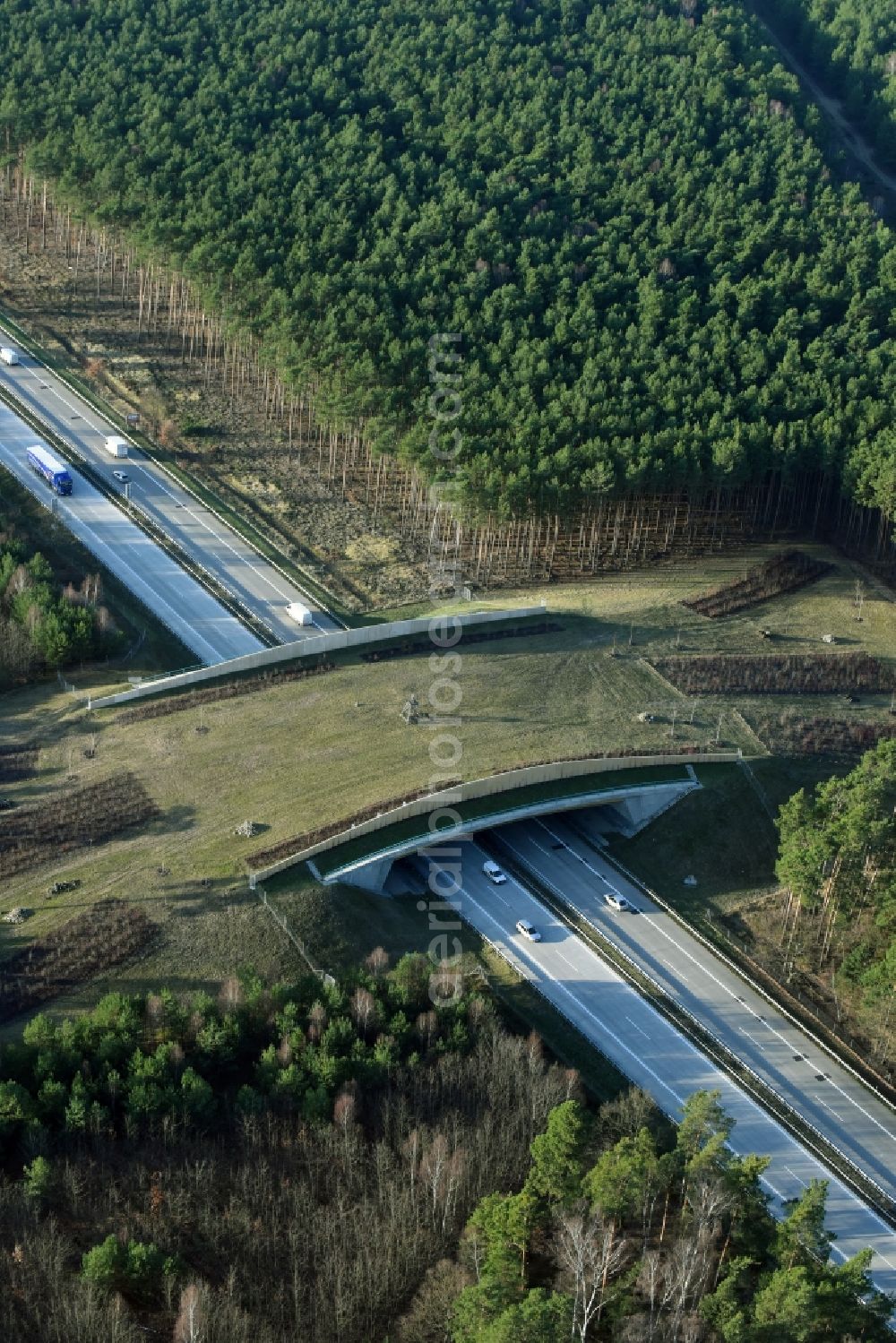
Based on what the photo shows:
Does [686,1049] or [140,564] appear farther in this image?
[140,564]

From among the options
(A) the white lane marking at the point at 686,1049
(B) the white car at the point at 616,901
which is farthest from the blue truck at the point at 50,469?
(B) the white car at the point at 616,901

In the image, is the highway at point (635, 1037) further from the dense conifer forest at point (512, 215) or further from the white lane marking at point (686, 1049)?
the dense conifer forest at point (512, 215)

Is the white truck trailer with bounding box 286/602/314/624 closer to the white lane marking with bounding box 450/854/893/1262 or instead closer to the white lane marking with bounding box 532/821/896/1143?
the white lane marking with bounding box 532/821/896/1143

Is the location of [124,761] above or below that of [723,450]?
below

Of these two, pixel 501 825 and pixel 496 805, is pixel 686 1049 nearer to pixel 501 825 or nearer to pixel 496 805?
pixel 496 805

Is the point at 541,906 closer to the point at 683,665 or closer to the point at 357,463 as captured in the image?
the point at 683,665

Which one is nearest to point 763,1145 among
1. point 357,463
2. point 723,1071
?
point 723,1071

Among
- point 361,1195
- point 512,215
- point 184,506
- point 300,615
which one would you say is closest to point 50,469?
point 184,506
